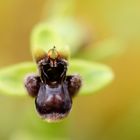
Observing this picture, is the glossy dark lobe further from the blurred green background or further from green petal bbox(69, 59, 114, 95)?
the blurred green background

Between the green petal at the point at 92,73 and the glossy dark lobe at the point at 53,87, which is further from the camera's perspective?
→ the green petal at the point at 92,73

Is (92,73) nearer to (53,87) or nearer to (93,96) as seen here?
(53,87)

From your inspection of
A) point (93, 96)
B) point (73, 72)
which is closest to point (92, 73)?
point (73, 72)

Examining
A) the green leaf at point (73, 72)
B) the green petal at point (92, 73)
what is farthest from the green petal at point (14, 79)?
the green petal at point (92, 73)

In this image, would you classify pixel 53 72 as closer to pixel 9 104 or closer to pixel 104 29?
pixel 9 104

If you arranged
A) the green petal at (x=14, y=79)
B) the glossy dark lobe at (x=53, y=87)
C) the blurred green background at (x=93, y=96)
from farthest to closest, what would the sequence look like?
the blurred green background at (x=93, y=96) → the green petal at (x=14, y=79) → the glossy dark lobe at (x=53, y=87)

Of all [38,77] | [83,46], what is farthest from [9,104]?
[38,77]

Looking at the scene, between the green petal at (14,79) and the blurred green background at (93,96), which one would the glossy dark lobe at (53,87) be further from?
the blurred green background at (93,96)
